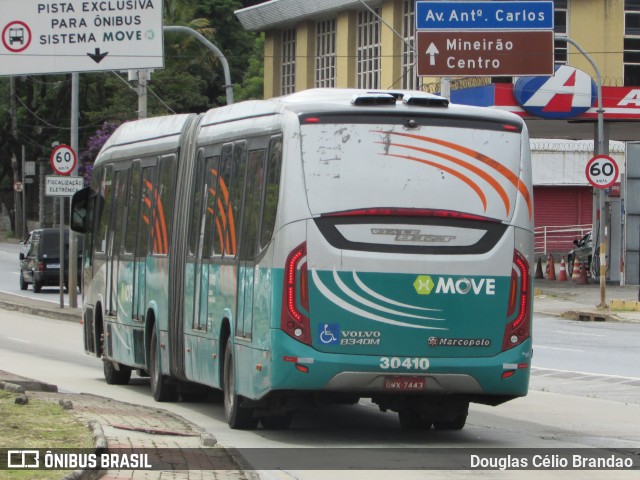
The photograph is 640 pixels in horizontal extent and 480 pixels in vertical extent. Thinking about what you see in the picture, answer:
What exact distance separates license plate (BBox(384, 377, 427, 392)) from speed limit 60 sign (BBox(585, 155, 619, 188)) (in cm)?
2275

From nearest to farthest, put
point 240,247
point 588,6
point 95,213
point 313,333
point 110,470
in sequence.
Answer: point 110,470 → point 313,333 → point 240,247 → point 95,213 → point 588,6

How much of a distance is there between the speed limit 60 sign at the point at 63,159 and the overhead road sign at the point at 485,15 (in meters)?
8.90

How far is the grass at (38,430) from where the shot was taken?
10027 mm

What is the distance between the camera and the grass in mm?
10027

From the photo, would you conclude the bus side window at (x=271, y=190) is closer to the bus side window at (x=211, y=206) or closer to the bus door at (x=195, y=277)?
the bus side window at (x=211, y=206)

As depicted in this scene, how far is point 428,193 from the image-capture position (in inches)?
544

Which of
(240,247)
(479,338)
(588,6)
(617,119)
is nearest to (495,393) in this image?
(479,338)

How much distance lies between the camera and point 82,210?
22.0 metres

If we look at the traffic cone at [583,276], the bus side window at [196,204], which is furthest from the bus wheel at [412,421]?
the traffic cone at [583,276]

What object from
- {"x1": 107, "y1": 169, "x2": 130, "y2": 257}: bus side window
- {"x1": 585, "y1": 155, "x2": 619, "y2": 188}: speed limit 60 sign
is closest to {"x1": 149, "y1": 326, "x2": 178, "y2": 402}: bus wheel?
{"x1": 107, "y1": 169, "x2": 130, "y2": 257}: bus side window

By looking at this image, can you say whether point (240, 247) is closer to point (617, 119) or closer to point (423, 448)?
point (423, 448)

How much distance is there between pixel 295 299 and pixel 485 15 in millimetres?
23033

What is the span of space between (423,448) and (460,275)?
157 cm

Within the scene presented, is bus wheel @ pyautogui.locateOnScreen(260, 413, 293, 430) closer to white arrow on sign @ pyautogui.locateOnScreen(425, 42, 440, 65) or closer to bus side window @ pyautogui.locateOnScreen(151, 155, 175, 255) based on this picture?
bus side window @ pyautogui.locateOnScreen(151, 155, 175, 255)
